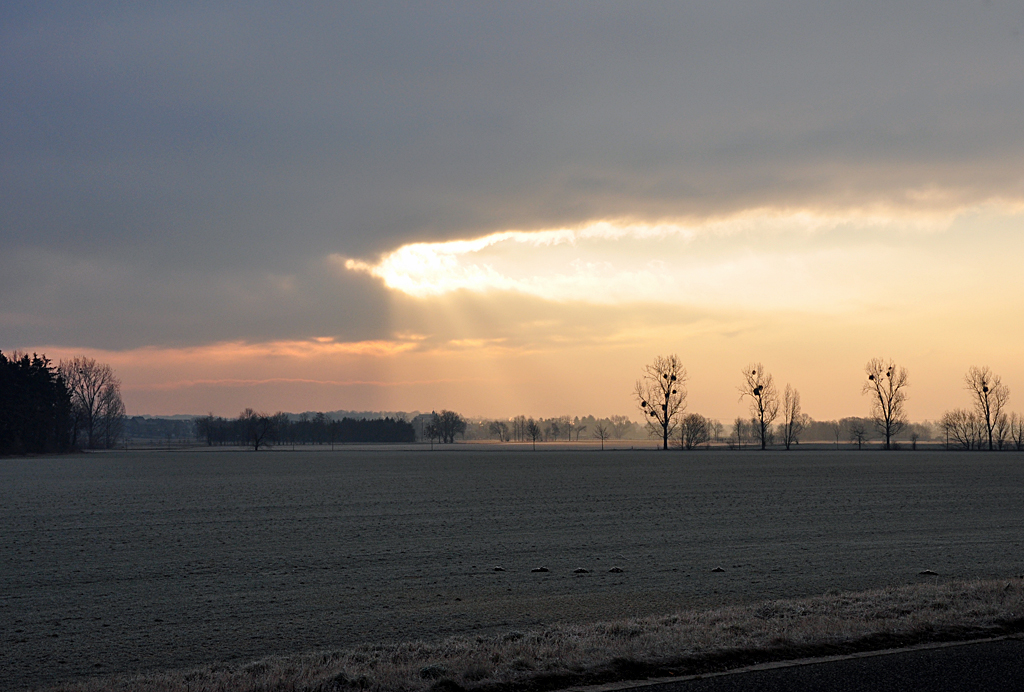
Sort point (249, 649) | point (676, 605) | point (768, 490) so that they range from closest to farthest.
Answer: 1. point (249, 649)
2. point (676, 605)
3. point (768, 490)

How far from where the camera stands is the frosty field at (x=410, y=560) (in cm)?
1017

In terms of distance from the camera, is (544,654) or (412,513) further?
(412,513)

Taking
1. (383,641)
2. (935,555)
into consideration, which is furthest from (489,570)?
(935,555)

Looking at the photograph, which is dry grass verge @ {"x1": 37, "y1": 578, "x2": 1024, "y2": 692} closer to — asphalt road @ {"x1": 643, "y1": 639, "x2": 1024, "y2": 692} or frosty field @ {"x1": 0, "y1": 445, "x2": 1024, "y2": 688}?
asphalt road @ {"x1": 643, "y1": 639, "x2": 1024, "y2": 692}

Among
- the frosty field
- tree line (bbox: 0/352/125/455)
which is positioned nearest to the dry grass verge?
the frosty field

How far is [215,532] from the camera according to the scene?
20344 millimetres

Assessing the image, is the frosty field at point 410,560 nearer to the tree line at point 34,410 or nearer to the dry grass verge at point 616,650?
the dry grass verge at point 616,650

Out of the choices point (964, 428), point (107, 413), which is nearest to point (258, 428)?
point (107, 413)

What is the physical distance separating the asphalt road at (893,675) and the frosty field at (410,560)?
3646 millimetres

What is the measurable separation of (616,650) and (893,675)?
2.55 m

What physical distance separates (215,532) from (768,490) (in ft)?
75.9

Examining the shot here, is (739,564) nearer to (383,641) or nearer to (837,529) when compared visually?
(837,529)

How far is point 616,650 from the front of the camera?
317 inches

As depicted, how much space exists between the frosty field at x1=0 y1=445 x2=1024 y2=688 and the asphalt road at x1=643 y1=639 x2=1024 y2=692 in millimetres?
3646
